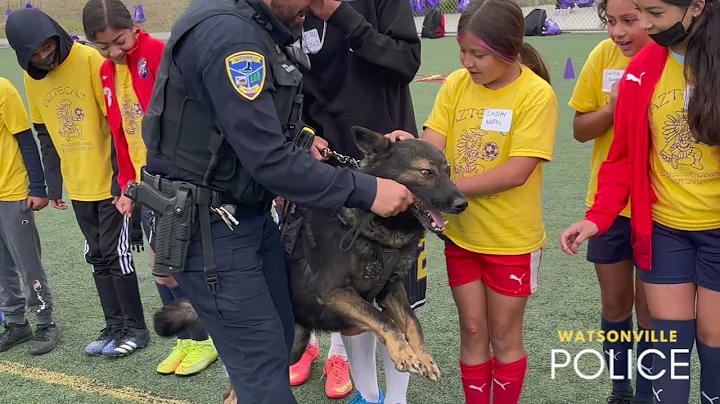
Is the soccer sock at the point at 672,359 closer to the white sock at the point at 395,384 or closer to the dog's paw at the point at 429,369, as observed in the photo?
the dog's paw at the point at 429,369

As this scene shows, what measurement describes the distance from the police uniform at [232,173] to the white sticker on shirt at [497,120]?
0.84m

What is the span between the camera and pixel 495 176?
3018 mm

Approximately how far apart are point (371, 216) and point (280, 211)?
0.87 m

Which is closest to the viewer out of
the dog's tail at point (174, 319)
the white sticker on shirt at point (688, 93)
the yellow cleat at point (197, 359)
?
the white sticker on shirt at point (688, 93)

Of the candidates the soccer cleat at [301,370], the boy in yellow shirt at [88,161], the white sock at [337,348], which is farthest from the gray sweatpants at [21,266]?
the white sock at [337,348]

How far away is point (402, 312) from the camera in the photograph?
117 inches

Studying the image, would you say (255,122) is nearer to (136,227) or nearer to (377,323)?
(377,323)

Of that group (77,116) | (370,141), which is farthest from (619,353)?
(77,116)

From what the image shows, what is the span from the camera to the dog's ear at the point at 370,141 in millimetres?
2844

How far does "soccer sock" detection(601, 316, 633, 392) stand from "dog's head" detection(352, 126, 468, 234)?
1544 millimetres

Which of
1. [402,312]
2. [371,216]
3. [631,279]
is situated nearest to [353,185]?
[371,216]

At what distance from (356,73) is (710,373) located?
211 cm

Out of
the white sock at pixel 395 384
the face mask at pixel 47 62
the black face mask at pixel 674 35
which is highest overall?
the black face mask at pixel 674 35

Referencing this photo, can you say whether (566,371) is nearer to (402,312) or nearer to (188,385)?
(402,312)
